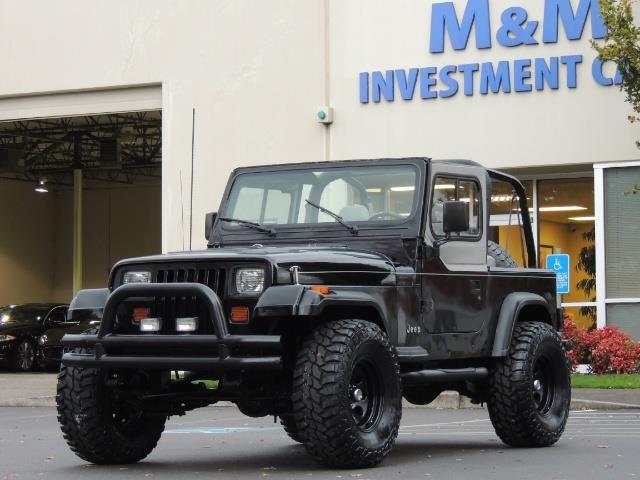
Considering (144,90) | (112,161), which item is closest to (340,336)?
(144,90)

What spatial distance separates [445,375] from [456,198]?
1.55 metres

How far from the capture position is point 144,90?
90.9 ft

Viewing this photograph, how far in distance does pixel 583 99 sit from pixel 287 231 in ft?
44.4

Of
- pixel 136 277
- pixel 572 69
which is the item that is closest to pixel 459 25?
pixel 572 69

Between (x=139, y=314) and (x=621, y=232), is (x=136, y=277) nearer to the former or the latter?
(x=139, y=314)

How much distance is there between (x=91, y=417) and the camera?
9.63 meters

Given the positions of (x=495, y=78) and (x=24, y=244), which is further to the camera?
(x=24, y=244)

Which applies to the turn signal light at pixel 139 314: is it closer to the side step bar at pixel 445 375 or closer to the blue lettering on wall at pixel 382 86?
the side step bar at pixel 445 375

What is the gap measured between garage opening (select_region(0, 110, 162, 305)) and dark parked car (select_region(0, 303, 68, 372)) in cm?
1270

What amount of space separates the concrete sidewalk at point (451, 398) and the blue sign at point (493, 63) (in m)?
6.64

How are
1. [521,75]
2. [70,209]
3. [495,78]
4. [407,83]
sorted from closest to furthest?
[521,75]
[495,78]
[407,83]
[70,209]

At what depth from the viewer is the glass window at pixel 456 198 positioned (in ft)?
35.0

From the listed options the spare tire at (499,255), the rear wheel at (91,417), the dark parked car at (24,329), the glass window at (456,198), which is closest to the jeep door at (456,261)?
the glass window at (456,198)

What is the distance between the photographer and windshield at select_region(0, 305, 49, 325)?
3186 cm
